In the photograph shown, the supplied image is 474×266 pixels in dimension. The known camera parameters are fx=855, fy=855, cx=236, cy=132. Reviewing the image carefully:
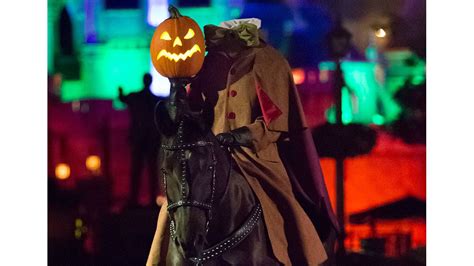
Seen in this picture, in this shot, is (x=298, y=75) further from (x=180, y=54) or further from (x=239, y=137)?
(x=180, y=54)

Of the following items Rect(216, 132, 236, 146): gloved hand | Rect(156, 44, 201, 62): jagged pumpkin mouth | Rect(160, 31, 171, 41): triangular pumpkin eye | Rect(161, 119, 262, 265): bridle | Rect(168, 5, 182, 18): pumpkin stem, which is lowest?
Rect(161, 119, 262, 265): bridle

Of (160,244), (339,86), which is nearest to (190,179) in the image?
(160,244)

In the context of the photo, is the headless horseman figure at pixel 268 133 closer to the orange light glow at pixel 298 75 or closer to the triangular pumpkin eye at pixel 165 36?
the orange light glow at pixel 298 75

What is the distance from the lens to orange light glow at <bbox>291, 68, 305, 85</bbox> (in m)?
4.39

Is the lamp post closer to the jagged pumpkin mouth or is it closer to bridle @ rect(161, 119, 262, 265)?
bridle @ rect(161, 119, 262, 265)

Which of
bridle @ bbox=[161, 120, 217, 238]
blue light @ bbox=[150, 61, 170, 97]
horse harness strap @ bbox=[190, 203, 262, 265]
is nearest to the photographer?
bridle @ bbox=[161, 120, 217, 238]

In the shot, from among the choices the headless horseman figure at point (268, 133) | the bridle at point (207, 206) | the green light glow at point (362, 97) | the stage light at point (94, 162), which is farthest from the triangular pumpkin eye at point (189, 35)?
the stage light at point (94, 162)

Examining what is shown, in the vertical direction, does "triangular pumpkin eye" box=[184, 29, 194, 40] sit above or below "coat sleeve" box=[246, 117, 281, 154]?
above

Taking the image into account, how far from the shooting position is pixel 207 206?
3652 mm

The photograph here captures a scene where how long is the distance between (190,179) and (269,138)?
2.41 ft

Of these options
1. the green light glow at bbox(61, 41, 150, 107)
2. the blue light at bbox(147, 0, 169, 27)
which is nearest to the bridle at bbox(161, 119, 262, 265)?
the green light glow at bbox(61, 41, 150, 107)

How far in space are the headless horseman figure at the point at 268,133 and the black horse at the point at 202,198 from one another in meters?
0.18

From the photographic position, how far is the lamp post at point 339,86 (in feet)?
14.4
